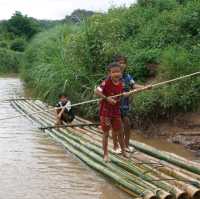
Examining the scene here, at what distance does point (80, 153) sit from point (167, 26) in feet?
20.1

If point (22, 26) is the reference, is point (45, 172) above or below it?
below

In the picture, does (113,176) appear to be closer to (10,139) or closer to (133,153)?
(133,153)

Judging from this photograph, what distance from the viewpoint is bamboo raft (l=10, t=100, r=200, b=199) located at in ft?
19.2

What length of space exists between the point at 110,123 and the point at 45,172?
1.33 m

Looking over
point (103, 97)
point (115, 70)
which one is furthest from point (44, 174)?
point (115, 70)

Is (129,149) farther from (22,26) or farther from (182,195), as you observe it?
(22,26)

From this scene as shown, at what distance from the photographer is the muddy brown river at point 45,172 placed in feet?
21.9

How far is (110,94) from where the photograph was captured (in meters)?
7.11

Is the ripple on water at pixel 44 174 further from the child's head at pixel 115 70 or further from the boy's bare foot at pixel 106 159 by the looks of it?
the child's head at pixel 115 70

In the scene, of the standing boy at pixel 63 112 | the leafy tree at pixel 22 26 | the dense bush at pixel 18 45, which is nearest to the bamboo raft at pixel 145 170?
the standing boy at pixel 63 112

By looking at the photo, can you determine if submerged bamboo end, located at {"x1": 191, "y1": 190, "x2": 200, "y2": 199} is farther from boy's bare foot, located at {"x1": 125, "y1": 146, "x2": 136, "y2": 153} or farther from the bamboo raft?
boy's bare foot, located at {"x1": 125, "y1": 146, "x2": 136, "y2": 153}

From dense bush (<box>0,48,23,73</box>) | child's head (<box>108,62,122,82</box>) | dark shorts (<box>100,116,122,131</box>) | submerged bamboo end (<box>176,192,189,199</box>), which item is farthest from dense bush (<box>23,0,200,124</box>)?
dense bush (<box>0,48,23,73</box>)

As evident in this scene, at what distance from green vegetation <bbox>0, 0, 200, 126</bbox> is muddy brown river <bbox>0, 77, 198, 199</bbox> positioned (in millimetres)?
941

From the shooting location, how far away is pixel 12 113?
1492 cm
